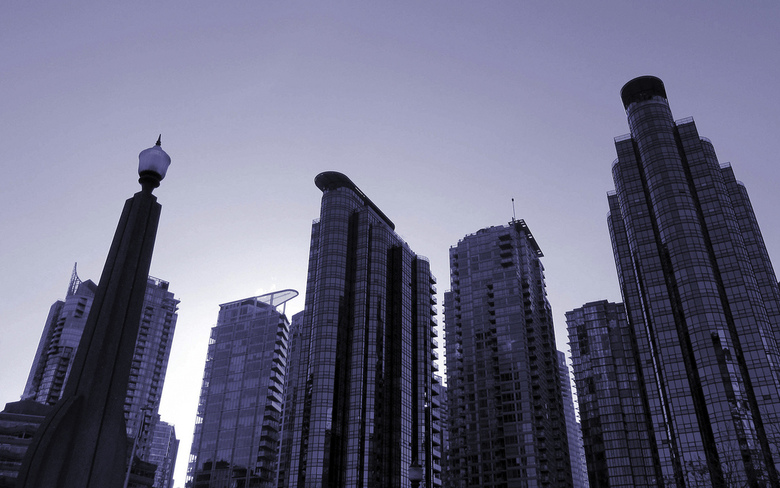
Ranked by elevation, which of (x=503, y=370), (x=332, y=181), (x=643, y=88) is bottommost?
(x=503, y=370)

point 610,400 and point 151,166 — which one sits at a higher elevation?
point 610,400

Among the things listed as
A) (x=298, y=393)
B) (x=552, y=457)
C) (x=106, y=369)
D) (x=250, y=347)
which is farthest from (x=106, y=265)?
(x=552, y=457)

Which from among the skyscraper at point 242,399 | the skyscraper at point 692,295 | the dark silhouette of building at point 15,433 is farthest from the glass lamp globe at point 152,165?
the skyscraper at point 242,399

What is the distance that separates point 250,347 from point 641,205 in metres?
98.2

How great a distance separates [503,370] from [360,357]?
5325cm

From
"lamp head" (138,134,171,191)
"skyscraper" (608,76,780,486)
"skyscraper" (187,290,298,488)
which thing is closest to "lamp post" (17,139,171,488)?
"lamp head" (138,134,171,191)

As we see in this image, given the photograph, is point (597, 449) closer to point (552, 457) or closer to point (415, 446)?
point (552, 457)

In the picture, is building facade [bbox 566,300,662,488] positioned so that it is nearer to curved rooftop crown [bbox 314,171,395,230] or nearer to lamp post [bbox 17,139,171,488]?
curved rooftop crown [bbox 314,171,395,230]

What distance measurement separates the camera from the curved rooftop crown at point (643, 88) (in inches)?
5310

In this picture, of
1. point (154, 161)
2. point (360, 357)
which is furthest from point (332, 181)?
point (154, 161)

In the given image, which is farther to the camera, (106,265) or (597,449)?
(597,449)

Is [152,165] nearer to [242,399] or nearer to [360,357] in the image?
[360,357]

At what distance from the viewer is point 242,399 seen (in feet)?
468

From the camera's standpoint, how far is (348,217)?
451 feet
